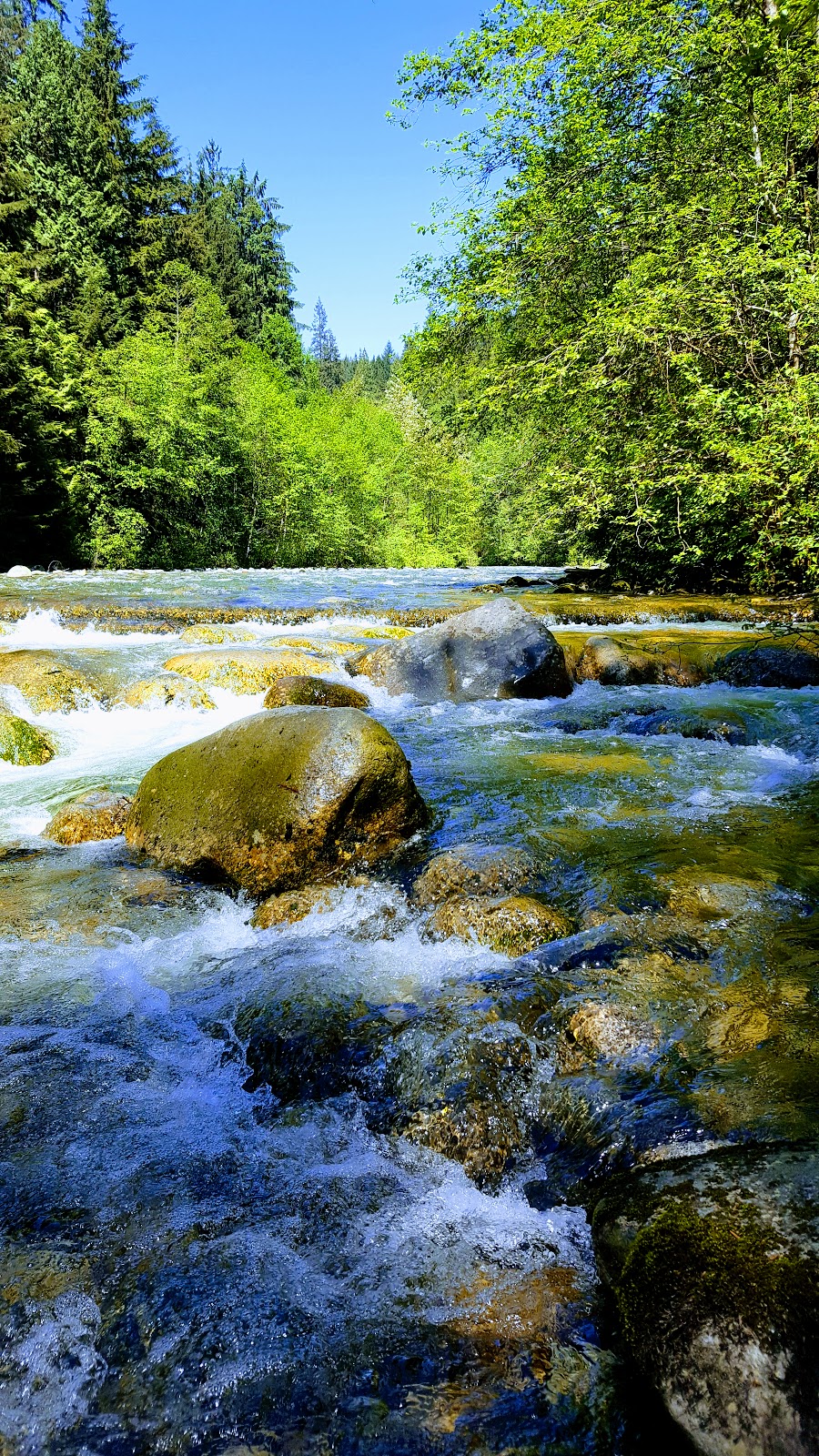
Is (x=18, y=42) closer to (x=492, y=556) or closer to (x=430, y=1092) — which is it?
(x=492, y=556)

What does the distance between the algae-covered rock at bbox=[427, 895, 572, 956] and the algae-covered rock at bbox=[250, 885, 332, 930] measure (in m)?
0.73

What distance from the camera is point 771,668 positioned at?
28.6ft

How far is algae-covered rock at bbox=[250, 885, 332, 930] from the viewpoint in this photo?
4.04 metres

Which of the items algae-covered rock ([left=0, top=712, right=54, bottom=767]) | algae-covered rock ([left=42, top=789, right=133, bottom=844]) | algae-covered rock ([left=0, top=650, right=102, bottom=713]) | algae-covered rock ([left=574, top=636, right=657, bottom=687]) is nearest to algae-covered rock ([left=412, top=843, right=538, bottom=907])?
algae-covered rock ([left=42, top=789, right=133, bottom=844])

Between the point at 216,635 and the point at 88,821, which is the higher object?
the point at 216,635

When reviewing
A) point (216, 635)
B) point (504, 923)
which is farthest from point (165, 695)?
point (504, 923)

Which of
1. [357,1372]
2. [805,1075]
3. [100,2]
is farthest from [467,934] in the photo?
[100,2]

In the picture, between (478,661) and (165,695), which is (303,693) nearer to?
(165,695)

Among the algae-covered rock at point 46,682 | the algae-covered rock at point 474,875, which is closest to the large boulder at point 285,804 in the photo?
the algae-covered rock at point 474,875

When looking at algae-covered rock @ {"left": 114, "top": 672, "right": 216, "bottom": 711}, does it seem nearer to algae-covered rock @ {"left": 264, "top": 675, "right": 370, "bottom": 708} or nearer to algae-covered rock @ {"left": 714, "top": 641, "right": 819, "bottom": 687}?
algae-covered rock @ {"left": 264, "top": 675, "right": 370, "bottom": 708}

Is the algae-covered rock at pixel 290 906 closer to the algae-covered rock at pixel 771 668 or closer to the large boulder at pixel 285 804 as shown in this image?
the large boulder at pixel 285 804

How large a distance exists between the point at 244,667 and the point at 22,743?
103 inches

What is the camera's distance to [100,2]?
104 feet

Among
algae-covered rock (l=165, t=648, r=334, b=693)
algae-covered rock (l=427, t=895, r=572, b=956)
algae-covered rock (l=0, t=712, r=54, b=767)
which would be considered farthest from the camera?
algae-covered rock (l=165, t=648, r=334, b=693)
